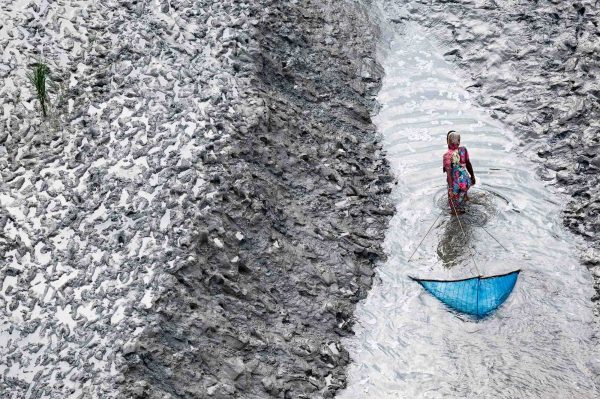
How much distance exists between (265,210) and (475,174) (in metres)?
3.05

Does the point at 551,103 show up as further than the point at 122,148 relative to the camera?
Yes

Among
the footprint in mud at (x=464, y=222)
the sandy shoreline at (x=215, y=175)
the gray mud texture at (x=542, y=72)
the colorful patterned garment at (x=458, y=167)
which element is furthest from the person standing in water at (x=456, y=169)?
the gray mud texture at (x=542, y=72)

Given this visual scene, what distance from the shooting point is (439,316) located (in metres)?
8.84

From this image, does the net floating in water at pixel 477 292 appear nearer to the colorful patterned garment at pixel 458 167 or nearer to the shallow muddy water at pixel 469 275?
the shallow muddy water at pixel 469 275

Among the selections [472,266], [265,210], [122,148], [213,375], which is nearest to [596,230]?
[472,266]

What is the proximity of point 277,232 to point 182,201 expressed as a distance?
47.1 inches

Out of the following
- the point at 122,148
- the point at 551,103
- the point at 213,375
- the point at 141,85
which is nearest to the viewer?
the point at 213,375

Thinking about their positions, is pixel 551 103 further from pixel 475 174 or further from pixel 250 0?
pixel 250 0

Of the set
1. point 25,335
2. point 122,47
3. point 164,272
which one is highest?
point 122,47

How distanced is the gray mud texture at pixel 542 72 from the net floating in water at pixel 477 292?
4.67ft

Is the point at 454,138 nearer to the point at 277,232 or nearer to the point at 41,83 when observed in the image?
the point at 277,232

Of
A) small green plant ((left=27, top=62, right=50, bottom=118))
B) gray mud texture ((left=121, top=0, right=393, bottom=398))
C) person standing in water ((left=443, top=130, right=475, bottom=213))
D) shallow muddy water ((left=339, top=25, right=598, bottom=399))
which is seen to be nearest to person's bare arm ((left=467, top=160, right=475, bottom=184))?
person standing in water ((left=443, top=130, right=475, bottom=213))

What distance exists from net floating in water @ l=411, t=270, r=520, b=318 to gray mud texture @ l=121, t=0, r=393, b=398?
96cm

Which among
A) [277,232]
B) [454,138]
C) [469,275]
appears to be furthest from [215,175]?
[469,275]
